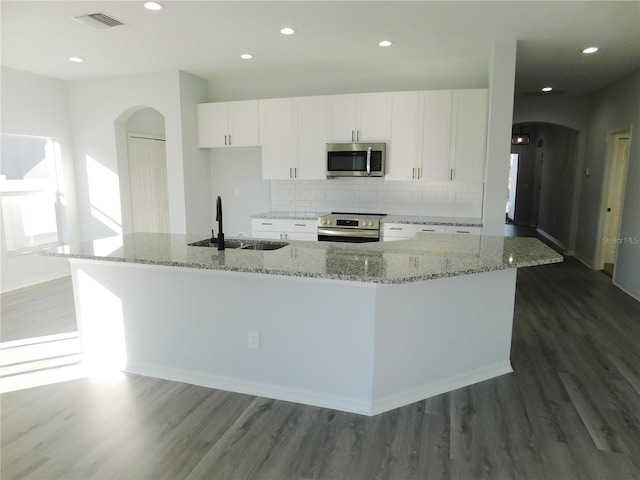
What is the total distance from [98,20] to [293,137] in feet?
7.79

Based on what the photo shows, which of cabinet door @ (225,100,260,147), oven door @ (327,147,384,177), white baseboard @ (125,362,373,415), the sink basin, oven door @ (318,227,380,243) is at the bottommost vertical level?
white baseboard @ (125,362,373,415)

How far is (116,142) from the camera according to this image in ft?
18.2

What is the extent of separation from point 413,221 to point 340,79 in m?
2.08

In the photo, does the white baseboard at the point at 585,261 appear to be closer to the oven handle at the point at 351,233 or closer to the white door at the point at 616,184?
the white door at the point at 616,184

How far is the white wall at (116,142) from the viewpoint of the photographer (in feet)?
17.1

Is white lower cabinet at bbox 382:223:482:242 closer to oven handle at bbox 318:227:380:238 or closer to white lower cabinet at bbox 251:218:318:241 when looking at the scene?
oven handle at bbox 318:227:380:238

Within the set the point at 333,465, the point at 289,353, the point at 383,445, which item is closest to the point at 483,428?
the point at 383,445

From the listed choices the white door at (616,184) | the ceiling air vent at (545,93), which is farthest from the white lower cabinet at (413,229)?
the ceiling air vent at (545,93)

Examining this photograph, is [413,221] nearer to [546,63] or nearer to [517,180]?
[546,63]

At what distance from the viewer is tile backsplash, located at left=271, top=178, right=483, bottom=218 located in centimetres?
504

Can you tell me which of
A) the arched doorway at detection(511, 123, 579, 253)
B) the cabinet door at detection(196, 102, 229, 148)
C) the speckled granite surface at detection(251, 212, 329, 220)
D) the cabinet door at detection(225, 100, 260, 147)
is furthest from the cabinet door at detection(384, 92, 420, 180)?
the arched doorway at detection(511, 123, 579, 253)

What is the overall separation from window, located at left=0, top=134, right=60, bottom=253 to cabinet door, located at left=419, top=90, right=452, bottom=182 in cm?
494

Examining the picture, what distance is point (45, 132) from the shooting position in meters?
5.40

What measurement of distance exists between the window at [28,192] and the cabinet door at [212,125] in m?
2.06
